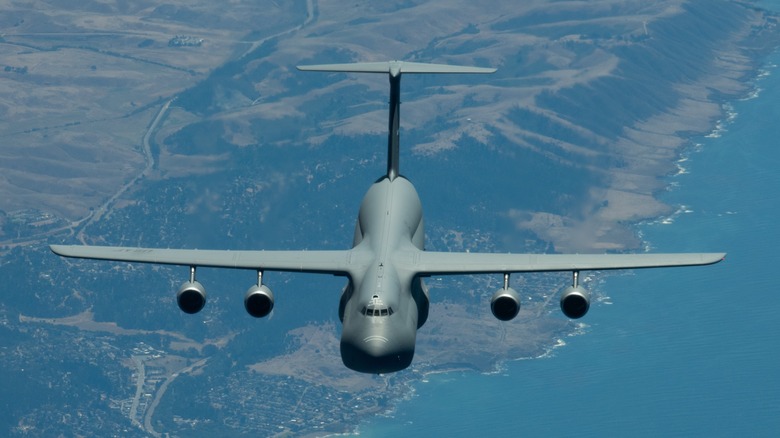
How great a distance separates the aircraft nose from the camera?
72938mm

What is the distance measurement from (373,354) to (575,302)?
45.1 feet

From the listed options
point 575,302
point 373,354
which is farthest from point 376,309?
point 575,302

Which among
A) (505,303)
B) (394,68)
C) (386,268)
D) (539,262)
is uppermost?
(394,68)

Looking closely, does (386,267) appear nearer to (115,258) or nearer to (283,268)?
(283,268)

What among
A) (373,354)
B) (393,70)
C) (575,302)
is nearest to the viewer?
(373,354)

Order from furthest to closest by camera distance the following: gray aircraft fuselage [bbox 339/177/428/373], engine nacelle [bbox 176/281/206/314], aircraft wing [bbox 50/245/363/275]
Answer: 1. engine nacelle [bbox 176/281/206/314]
2. aircraft wing [bbox 50/245/363/275]
3. gray aircraft fuselage [bbox 339/177/428/373]

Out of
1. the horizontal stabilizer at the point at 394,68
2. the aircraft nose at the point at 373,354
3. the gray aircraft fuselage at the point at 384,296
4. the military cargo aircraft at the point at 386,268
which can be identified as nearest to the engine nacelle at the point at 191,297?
the military cargo aircraft at the point at 386,268

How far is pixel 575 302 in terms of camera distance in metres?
80.6

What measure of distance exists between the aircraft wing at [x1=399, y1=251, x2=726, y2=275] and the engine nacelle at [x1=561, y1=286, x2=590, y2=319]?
1621mm

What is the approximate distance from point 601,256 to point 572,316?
427 cm

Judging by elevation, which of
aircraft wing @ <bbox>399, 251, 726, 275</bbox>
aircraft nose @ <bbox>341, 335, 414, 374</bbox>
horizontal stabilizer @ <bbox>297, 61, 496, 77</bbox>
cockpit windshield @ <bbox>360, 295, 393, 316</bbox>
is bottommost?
aircraft nose @ <bbox>341, 335, 414, 374</bbox>

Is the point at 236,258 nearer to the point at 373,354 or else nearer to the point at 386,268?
the point at 386,268

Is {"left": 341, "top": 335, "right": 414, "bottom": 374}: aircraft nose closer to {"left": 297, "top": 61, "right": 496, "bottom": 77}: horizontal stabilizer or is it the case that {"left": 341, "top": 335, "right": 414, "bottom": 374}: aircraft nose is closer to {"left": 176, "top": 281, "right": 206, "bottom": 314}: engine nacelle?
{"left": 176, "top": 281, "right": 206, "bottom": 314}: engine nacelle

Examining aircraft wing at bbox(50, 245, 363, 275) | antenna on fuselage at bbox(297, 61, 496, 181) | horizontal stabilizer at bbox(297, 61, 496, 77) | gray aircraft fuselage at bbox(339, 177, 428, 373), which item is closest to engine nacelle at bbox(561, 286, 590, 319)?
gray aircraft fuselage at bbox(339, 177, 428, 373)
